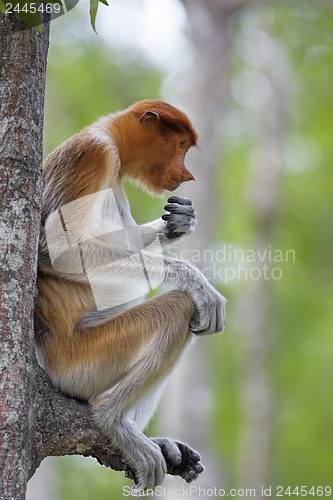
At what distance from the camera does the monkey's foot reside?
13.8ft

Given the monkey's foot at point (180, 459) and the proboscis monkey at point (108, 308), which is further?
the monkey's foot at point (180, 459)

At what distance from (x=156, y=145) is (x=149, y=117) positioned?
0.16 m

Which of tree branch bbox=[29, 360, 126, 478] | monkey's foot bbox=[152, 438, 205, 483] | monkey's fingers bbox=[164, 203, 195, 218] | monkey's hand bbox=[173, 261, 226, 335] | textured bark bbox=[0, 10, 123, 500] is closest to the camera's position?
textured bark bbox=[0, 10, 123, 500]

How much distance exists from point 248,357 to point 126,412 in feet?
36.8

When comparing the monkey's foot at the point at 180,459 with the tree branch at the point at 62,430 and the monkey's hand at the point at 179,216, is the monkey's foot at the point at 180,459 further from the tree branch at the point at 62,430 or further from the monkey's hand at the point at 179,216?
the monkey's hand at the point at 179,216

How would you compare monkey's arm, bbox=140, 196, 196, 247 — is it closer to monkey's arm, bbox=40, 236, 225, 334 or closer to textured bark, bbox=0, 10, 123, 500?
monkey's arm, bbox=40, 236, 225, 334

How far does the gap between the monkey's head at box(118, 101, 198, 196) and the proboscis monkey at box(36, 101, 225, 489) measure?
0.24 meters

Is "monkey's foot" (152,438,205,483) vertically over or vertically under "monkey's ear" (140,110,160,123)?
under

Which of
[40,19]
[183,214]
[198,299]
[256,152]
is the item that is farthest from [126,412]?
[256,152]

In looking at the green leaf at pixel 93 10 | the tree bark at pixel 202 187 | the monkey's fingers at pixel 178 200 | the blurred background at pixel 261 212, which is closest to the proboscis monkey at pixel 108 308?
the monkey's fingers at pixel 178 200

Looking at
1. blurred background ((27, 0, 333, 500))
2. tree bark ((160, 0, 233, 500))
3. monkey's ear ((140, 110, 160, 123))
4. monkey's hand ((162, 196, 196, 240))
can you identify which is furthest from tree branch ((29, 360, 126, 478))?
blurred background ((27, 0, 333, 500))

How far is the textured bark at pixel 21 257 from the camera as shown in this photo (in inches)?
117

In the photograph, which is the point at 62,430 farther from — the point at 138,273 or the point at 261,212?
the point at 261,212

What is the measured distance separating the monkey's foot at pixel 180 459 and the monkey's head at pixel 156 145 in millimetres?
1408
